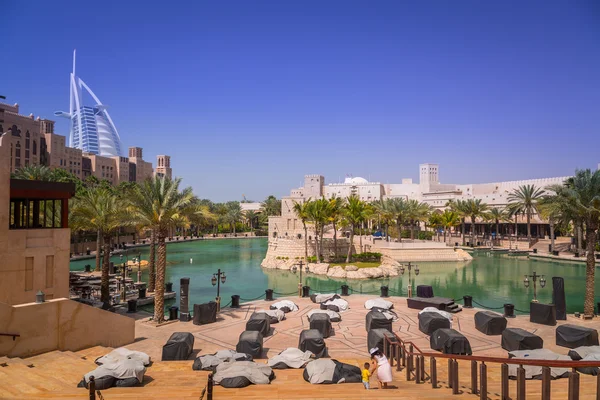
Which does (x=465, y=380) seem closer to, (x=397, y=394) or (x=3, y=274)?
(x=397, y=394)

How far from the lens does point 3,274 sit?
1559cm

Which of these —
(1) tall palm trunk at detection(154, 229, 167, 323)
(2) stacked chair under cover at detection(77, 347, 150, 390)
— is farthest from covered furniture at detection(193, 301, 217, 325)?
(2) stacked chair under cover at detection(77, 347, 150, 390)

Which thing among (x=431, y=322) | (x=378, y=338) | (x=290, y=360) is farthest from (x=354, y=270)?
(x=290, y=360)

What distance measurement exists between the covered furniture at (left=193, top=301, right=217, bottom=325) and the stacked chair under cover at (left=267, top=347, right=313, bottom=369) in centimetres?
896

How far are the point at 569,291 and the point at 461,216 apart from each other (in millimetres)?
45174

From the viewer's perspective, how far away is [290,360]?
47.3ft

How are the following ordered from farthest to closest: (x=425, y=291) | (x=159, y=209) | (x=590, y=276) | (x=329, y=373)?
(x=425, y=291)
(x=590, y=276)
(x=159, y=209)
(x=329, y=373)

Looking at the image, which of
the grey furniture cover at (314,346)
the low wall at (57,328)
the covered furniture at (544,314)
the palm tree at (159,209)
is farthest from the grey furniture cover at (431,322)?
the low wall at (57,328)

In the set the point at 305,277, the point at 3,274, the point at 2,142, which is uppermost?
the point at 2,142

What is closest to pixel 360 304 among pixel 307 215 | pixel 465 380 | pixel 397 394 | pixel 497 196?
pixel 465 380

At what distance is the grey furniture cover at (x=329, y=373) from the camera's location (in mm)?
12002

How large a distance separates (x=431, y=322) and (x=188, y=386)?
12.9m

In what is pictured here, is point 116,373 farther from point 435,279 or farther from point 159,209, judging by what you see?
point 435,279

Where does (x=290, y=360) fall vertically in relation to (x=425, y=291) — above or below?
above
